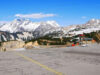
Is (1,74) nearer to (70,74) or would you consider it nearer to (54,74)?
(54,74)

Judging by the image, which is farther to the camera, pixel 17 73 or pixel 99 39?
pixel 99 39

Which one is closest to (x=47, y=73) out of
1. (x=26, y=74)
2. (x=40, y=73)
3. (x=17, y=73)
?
(x=40, y=73)

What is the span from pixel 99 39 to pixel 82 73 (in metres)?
34.1

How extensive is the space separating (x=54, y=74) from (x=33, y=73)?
113 centimetres

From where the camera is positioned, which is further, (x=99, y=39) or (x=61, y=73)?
(x=99, y=39)

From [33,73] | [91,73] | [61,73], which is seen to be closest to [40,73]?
[33,73]

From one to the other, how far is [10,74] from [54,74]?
89.9 inches

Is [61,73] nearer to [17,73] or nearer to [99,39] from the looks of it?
[17,73]

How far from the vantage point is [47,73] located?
8.29 meters

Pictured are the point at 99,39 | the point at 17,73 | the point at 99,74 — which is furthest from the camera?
the point at 99,39

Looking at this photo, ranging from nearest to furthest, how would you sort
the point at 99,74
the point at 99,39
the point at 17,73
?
the point at 99,74 → the point at 17,73 → the point at 99,39

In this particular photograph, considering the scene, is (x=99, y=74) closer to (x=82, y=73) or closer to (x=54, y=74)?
(x=82, y=73)

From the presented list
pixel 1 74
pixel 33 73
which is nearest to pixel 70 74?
pixel 33 73

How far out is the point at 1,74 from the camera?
8297 millimetres
